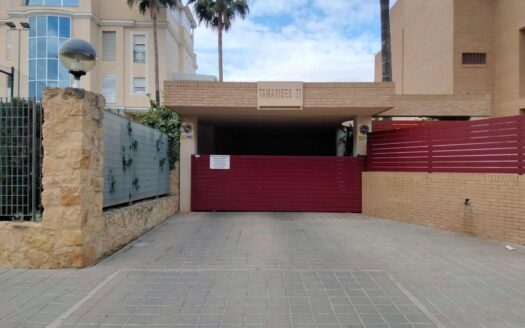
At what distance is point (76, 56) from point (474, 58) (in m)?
26.6

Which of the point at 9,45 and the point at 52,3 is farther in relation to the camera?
the point at 9,45

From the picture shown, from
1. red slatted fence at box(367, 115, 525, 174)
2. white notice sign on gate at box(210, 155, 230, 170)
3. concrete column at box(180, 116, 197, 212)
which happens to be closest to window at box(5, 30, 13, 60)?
concrete column at box(180, 116, 197, 212)

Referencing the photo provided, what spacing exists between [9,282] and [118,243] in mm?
2362

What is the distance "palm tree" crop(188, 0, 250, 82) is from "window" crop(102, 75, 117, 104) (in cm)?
862

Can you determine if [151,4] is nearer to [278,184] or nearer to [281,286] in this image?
[278,184]

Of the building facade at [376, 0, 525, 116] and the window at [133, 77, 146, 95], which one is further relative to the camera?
the window at [133, 77, 146, 95]

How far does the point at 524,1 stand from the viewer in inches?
983

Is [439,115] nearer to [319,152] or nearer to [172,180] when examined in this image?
[319,152]

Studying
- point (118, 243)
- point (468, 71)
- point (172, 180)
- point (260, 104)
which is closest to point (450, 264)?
point (118, 243)

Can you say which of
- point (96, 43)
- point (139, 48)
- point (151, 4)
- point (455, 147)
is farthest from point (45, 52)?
point (455, 147)

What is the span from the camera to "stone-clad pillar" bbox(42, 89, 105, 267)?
6.70 meters

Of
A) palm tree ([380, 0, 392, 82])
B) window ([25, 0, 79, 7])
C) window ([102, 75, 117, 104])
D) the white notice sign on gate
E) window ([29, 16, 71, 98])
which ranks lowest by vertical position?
the white notice sign on gate

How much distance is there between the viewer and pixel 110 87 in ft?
118

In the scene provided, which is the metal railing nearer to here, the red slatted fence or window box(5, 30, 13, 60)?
the red slatted fence
